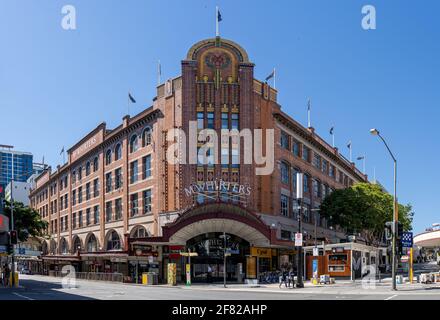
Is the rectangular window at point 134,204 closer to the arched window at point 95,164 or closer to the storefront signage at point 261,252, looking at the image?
the arched window at point 95,164

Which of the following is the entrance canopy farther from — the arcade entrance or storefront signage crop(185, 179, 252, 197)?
storefront signage crop(185, 179, 252, 197)

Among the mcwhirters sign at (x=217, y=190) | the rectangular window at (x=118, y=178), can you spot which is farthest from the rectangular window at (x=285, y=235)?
the rectangular window at (x=118, y=178)

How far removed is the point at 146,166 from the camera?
64.1 m

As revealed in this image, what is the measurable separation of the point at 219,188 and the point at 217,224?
369cm

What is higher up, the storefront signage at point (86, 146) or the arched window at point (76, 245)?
the storefront signage at point (86, 146)

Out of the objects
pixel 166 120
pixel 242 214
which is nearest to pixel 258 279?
pixel 242 214

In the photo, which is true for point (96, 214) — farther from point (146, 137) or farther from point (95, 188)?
point (146, 137)

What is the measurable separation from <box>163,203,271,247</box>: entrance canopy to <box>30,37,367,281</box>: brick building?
101mm

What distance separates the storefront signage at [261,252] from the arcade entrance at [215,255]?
26.1 inches

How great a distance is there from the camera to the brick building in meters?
55.8

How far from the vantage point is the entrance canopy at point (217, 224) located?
54031 mm

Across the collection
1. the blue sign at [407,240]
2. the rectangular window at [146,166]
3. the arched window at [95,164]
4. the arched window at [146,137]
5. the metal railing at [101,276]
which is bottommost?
the metal railing at [101,276]

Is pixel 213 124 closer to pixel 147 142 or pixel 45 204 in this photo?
pixel 147 142

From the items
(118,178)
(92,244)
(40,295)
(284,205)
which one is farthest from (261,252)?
(92,244)
